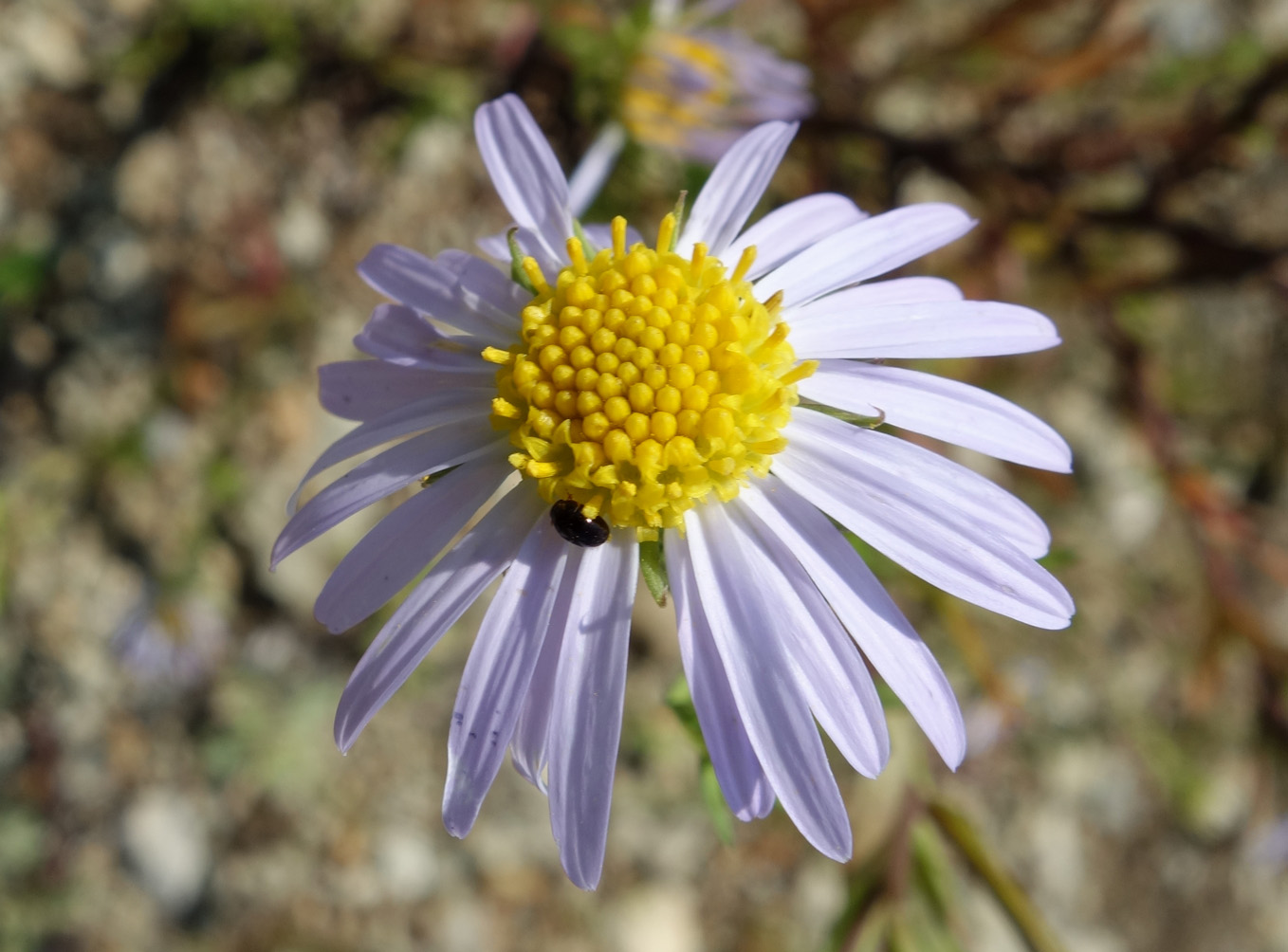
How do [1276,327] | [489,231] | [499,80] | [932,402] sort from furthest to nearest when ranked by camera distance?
[1276,327], [489,231], [499,80], [932,402]

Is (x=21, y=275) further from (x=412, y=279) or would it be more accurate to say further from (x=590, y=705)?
(x=590, y=705)

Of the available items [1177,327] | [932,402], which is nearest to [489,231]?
[932,402]

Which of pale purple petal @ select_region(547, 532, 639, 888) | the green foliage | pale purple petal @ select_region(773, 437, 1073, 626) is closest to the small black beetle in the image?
pale purple petal @ select_region(547, 532, 639, 888)

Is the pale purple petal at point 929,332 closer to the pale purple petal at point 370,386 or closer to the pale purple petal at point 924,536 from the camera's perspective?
the pale purple petal at point 924,536

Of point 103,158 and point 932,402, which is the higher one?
point 103,158

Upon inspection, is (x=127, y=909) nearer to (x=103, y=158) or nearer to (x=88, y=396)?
(x=88, y=396)

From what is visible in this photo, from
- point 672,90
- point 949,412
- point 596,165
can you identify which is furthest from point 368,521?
point 949,412

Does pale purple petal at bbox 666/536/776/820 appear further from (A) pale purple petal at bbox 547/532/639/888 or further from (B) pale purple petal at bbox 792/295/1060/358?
(B) pale purple petal at bbox 792/295/1060/358
